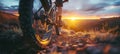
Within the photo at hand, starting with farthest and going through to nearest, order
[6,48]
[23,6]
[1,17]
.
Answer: [1,17] → [6,48] → [23,6]

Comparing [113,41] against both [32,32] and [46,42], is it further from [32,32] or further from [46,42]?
[32,32]

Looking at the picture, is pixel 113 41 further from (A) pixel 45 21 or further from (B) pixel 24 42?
(B) pixel 24 42

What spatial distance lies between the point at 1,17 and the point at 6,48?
303 inches

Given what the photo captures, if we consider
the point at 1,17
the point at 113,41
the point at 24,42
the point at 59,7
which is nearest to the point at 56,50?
the point at 24,42

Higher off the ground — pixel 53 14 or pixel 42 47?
pixel 53 14

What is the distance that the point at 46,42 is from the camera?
25.2 ft

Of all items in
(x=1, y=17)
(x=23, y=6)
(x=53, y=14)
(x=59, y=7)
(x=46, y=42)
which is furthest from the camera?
(x=1, y=17)

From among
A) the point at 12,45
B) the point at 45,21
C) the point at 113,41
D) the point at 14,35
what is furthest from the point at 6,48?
the point at 113,41

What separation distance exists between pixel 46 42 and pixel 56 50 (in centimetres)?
73

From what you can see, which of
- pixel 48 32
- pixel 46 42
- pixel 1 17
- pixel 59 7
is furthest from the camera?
pixel 1 17

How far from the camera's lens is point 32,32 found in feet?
21.2

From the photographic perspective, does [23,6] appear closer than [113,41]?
Yes

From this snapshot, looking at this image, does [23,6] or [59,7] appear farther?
[59,7]

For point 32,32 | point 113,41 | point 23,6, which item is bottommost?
point 113,41
